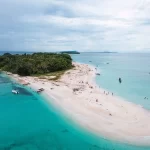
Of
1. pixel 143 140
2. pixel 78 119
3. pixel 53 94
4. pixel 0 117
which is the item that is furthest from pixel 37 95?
pixel 143 140

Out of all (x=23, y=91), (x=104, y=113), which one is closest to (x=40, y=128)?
(x=104, y=113)

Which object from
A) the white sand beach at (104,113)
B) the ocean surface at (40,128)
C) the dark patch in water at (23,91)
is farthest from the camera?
the dark patch in water at (23,91)

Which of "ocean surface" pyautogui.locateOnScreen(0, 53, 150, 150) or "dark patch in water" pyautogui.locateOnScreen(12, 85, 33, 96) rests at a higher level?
Result: "dark patch in water" pyautogui.locateOnScreen(12, 85, 33, 96)

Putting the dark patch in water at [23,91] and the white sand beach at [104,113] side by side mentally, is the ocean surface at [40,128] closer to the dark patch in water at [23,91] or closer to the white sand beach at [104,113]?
the white sand beach at [104,113]

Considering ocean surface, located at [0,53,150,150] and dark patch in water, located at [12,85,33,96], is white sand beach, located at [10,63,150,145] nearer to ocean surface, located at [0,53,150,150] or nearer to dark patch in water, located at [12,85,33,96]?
ocean surface, located at [0,53,150,150]

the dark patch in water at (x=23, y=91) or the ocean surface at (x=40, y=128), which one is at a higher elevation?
the dark patch in water at (x=23, y=91)

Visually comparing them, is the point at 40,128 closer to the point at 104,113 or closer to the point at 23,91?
the point at 104,113

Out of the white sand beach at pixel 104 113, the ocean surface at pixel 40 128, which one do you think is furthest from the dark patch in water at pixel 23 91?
the white sand beach at pixel 104 113

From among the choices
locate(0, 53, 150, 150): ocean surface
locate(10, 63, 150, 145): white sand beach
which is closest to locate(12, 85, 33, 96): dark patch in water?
locate(0, 53, 150, 150): ocean surface
